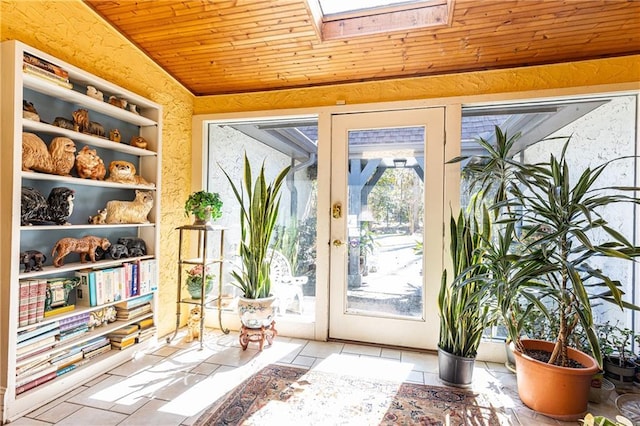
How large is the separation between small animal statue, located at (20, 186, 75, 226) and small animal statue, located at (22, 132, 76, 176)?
13 cm

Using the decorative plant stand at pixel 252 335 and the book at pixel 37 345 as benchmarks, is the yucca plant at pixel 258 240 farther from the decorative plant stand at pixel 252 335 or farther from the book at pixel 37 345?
the book at pixel 37 345

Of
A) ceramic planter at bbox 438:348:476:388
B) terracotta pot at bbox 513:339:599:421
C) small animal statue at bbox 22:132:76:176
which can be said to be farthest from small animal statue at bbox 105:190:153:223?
terracotta pot at bbox 513:339:599:421

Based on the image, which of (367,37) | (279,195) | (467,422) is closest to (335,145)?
(279,195)

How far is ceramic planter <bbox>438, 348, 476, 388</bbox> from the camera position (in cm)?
219

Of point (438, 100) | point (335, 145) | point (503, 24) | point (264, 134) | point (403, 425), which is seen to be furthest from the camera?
point (264, 134)

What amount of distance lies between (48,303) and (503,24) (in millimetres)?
3565

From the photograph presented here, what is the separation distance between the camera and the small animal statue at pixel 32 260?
6.17 ft

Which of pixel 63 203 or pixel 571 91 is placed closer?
pixel 63 203

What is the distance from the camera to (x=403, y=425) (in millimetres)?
1800

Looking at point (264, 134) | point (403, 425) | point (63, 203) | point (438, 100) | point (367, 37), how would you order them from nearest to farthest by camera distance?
1. point (403, 425)
2. point (63, 203)
3. point (367, 37)
4. point (438, 100)
5. point (264, 134)

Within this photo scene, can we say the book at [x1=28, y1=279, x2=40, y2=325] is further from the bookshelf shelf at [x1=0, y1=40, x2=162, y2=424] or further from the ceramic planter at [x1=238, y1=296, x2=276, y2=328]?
the ceramic planter at [x1=238, y1=296, x2=276, y2=328]

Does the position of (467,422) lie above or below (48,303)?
below

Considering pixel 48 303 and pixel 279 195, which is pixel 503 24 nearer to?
pixel 279 195

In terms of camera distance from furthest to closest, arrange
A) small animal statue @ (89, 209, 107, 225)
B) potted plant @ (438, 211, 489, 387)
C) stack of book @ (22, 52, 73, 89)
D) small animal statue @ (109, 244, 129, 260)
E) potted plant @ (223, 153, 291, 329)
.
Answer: potted plant @ (223, 153, 291, 329) → small animal statue @ (109, 244, 129, 260) → small animal statue @ (89, 209, 107, 225) → potted plant @ (438, 211, 489, 387) → stack of book @ (22, 52, 73, 89)
